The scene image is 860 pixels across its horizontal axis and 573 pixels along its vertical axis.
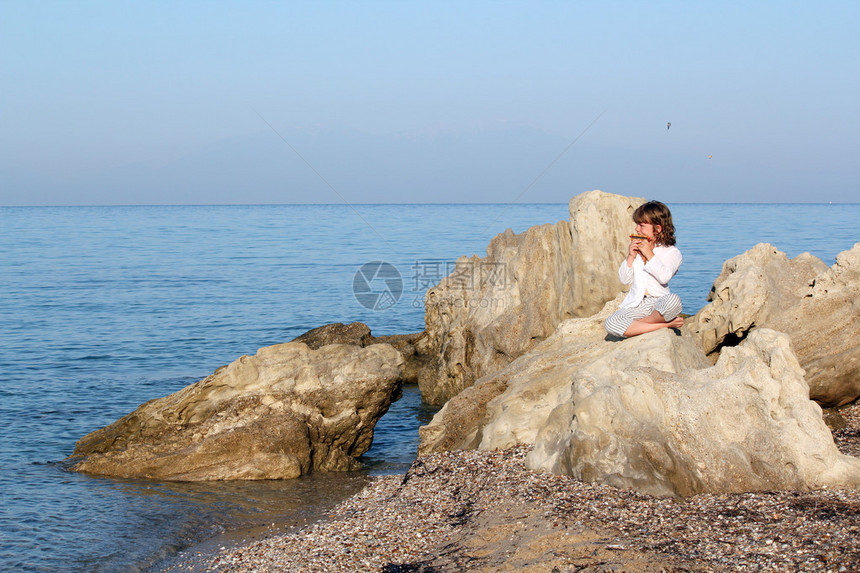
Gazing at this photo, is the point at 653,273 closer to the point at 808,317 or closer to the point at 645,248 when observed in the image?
the point at 645,248

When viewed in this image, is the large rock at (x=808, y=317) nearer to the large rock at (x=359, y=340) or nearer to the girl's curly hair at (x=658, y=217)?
the girl's curly hair at (x=658, y=217)

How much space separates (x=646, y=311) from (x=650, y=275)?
0.51 m

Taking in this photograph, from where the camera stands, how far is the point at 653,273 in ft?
32.3

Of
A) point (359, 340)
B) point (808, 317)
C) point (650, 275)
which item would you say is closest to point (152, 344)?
point (359, 340)

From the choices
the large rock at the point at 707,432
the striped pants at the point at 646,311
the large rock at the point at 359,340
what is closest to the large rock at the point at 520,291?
the large rock at the point at 359,340

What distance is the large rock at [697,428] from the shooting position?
774 cm

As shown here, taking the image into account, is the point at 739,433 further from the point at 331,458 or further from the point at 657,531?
the point at 331,458

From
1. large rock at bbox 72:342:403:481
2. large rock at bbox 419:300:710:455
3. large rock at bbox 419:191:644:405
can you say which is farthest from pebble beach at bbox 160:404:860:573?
large rock at bbox 419:191:644:405

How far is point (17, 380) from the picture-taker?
19.8m

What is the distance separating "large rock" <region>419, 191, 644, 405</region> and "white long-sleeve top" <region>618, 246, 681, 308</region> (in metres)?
4.09

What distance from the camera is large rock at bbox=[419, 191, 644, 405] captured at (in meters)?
14.3

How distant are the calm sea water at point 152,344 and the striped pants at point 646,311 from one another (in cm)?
529

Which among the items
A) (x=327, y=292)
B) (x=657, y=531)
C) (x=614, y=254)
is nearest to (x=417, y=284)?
(x=327, y=292)

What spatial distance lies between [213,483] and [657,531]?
8.24 metres
